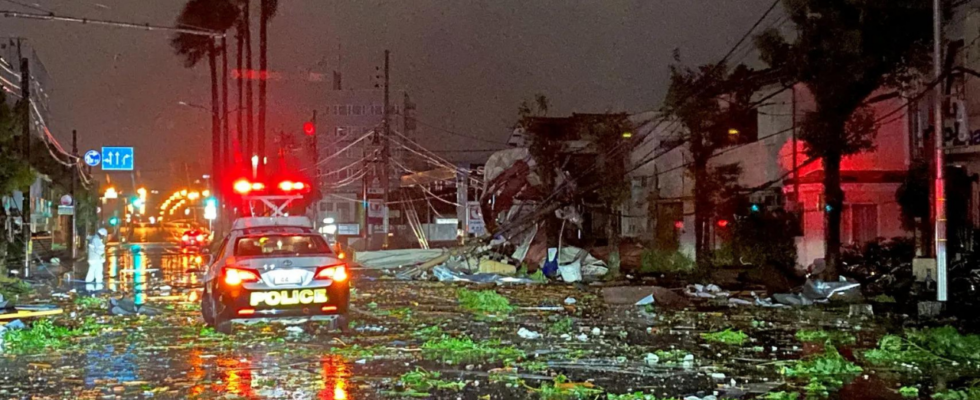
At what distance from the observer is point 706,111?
101 ft

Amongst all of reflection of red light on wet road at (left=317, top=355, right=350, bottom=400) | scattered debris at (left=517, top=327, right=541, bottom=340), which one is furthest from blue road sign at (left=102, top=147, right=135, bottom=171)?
reflection of red light on wet road at (left=317, top=355, right=350, bottom=400)

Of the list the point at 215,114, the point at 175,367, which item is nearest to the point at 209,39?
the point at 215,114

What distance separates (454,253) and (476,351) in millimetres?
17456

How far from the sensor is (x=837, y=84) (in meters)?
22.4

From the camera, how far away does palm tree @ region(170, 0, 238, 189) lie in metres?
45.6

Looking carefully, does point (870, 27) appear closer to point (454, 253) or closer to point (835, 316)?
point (835, 316)

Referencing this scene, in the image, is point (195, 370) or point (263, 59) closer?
point (195, 370)

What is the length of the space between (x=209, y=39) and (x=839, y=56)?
120 ft

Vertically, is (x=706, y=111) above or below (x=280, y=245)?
above

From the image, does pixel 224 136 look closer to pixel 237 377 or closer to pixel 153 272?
pixel 153 272

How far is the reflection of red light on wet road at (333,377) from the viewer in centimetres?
914

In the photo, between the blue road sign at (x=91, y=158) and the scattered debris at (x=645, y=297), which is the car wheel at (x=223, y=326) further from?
the blue road sign at (x=91, y=158)

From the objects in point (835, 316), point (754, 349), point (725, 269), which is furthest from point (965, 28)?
point (754, 349)

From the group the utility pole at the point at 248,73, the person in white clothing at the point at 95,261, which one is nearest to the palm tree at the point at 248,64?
the utility pole at the point at 248,73
